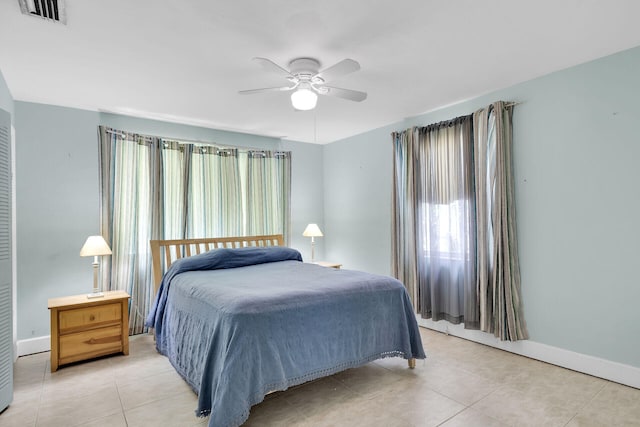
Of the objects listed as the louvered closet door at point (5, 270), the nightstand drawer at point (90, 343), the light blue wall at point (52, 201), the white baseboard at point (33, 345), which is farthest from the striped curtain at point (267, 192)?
the louvered closet door at point (5, 270)

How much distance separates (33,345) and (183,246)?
66.6 inches

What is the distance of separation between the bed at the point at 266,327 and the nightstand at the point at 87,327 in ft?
1.00

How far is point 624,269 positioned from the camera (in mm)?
2627

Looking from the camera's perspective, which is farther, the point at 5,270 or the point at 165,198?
the point at 165,198

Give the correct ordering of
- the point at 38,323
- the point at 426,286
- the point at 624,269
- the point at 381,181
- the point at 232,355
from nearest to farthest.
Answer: the point at 232,355
the point at 624,269
the point at 38,323
the point at 426,286
the point at 381,181

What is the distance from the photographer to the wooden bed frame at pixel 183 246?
12.6ft

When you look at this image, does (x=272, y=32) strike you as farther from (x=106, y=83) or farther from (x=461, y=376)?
(x=461, y=376)

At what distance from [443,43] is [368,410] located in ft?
8.62

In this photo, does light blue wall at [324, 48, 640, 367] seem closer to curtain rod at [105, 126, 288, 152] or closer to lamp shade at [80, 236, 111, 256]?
curtain rod at [105, 126, 288, 152]

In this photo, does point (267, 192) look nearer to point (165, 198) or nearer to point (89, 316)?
point (165, 198)

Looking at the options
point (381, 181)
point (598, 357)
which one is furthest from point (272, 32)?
point (598, 357)

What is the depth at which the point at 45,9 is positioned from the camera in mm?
1981

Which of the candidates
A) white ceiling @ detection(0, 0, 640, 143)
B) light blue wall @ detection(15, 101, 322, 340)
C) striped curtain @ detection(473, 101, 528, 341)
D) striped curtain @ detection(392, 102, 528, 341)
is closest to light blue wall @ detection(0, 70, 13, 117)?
white ceiling @ detection(0, 0, 640, 143)

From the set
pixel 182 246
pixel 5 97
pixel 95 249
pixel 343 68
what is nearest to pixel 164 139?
pixel 182 246
